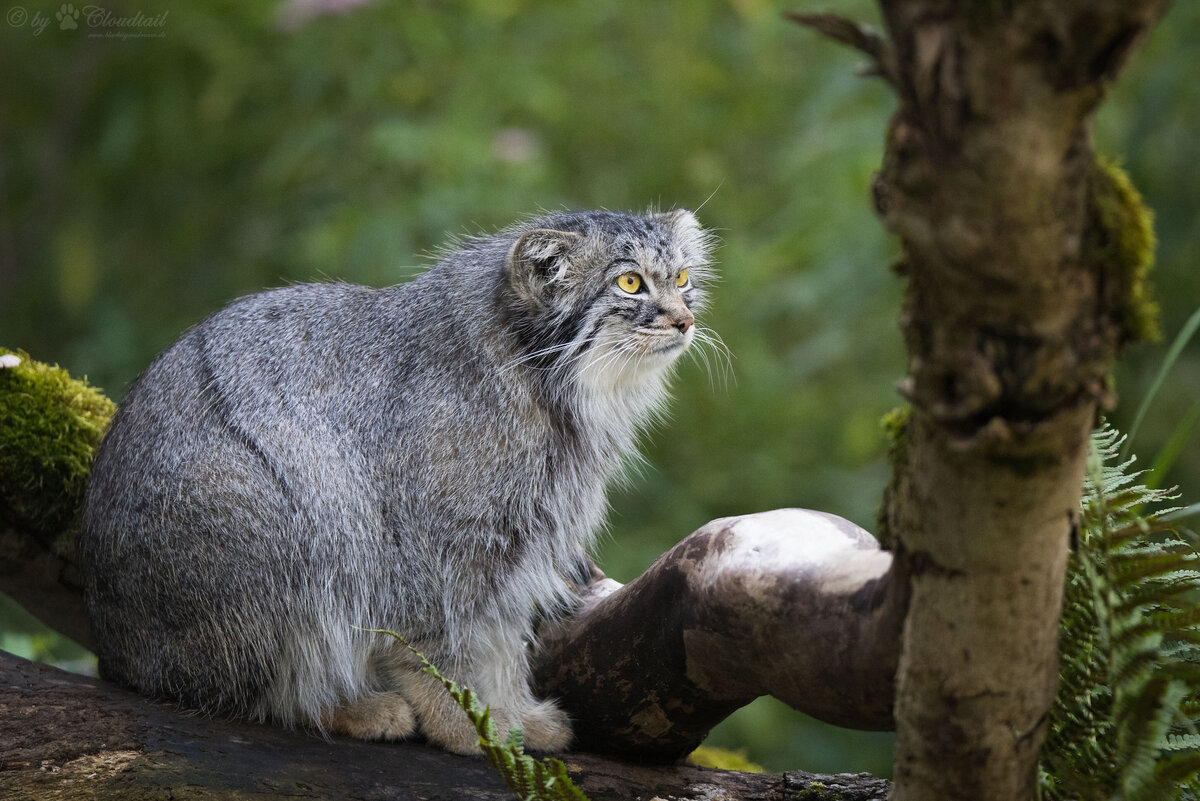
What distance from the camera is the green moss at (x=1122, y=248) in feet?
5.67

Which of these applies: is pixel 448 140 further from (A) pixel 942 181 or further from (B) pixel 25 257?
(A) pixel 942 181

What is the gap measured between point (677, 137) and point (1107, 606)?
224 inches

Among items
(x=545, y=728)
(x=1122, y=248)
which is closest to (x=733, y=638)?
(x=545, y=728)

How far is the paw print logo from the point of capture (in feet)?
25.1

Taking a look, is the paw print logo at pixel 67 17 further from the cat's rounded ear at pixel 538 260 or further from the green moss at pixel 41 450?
the cat's rounded ear at pixel 538 260

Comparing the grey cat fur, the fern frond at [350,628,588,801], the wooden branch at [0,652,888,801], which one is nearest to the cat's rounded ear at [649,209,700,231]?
the grey cat fur

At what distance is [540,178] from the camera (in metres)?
6.43

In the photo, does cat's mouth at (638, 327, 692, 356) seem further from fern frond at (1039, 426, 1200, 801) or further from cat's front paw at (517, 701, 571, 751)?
fern frond at (1039, 426, 1200, 801)

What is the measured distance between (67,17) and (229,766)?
6614 millimetres

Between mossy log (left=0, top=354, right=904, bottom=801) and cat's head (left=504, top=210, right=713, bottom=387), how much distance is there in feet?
2.90

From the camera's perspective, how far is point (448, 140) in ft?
20.2

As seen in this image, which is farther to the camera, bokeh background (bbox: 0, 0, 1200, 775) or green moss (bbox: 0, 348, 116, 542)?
bokeh background (bbox: 0, 0, 1200, 775)

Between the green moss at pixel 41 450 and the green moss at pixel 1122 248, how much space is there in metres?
3.85

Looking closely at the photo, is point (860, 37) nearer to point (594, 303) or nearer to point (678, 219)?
point (594, 303)
